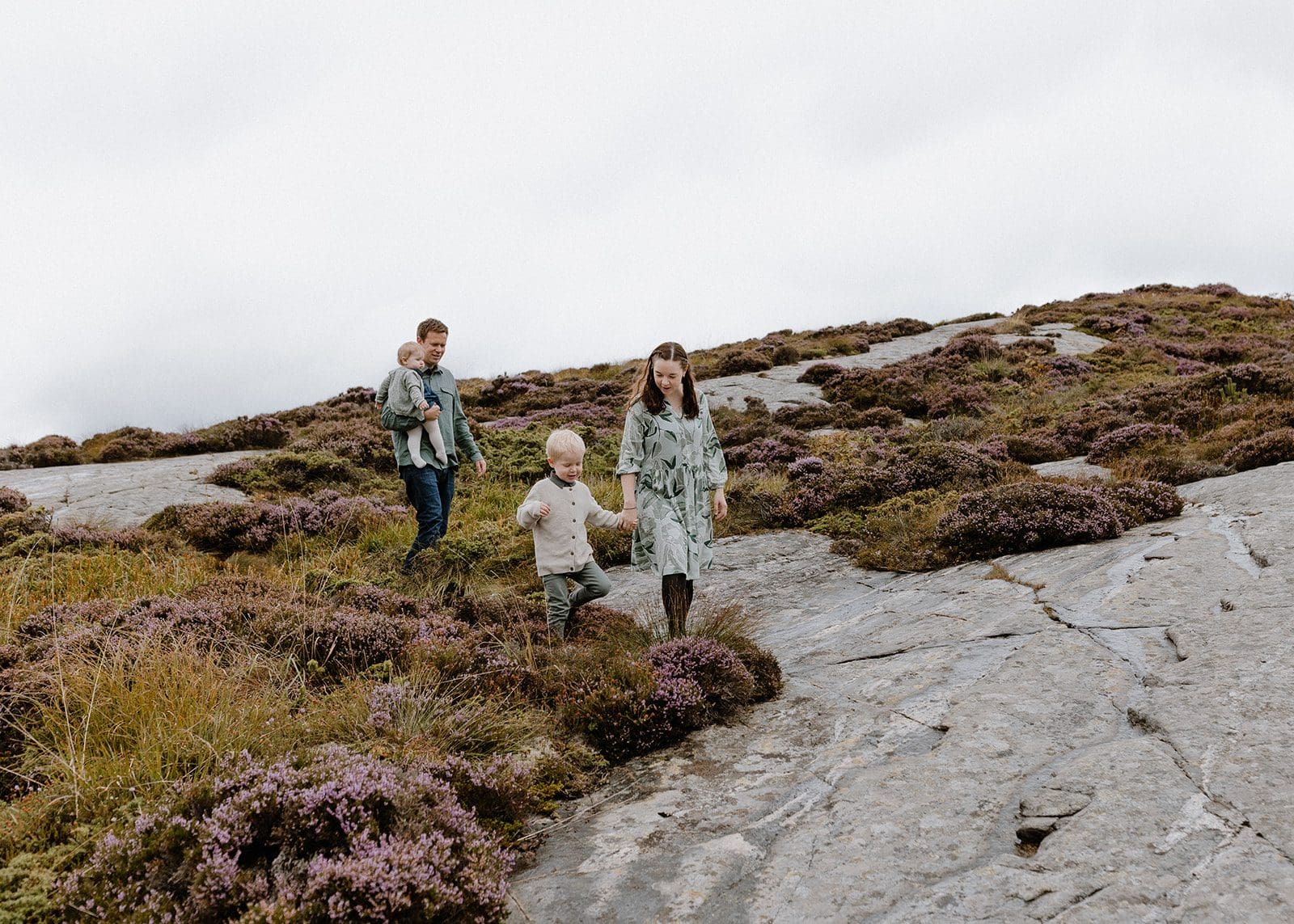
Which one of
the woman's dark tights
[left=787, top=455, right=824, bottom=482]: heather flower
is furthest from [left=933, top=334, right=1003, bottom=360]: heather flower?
the woman's dark tights

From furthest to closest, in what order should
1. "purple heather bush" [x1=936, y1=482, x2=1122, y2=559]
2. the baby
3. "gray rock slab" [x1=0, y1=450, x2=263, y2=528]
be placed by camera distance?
"gray rock slab" [x1=0, y1=450, x2=263, y2=528]
the baby
"purple heather bush" [x1=936, y1=482, x2=1122, y2=559]

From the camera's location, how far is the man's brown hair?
8188 mm

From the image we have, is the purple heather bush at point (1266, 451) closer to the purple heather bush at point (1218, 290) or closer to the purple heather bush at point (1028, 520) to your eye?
the purple heather bush at point (1028, 520)

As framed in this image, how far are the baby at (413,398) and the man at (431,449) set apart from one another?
60mm

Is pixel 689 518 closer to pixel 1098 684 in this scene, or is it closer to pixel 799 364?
pixel 1098 684

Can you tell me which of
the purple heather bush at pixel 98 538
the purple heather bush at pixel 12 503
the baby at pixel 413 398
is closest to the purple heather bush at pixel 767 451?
the baby at pixel 413 398

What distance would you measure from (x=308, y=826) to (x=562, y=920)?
100cm

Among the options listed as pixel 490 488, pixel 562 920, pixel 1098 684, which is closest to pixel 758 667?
pixel 1098 684

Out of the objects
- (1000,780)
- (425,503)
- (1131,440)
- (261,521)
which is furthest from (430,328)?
(1131,440)

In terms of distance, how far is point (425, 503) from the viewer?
8172 mm

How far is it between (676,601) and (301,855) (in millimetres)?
3180

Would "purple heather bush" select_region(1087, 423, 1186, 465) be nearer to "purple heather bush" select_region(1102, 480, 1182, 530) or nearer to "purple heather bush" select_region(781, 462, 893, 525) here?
"purple heather bush" select_region(781, 462, 893, 525)

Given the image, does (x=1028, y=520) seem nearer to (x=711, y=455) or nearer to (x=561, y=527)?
(x=711, y=455)

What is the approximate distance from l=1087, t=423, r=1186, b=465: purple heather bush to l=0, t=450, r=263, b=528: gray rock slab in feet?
44.3
